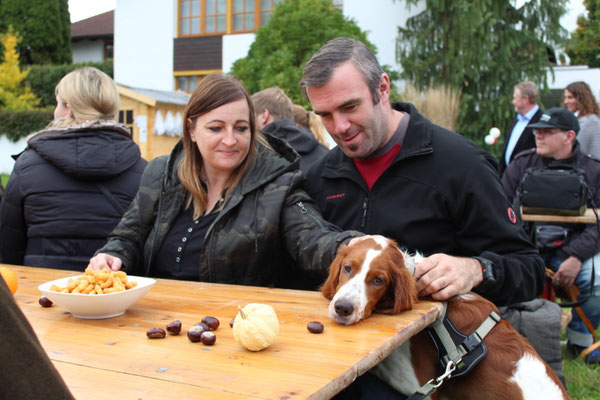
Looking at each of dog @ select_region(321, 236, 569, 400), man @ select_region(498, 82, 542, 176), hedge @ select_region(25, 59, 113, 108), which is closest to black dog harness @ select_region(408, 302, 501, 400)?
dog @ select_region(321, 236, 569, 400)

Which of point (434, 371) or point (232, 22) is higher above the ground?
point (232, 22)

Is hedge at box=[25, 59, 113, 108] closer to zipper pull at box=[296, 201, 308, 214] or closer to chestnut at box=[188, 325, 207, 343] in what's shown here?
zipper pull at box=[296, 201, 308, 214]

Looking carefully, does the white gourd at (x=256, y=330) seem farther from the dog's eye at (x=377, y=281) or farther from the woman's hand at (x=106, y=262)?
the woman's hand at (x=106, y=262)

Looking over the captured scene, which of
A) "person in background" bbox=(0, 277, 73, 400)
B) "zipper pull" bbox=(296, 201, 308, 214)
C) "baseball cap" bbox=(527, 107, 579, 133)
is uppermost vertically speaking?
"baseball cap" bbox=(527, 107, 579, 133)

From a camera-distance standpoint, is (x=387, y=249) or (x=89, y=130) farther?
(x=89, y=130)

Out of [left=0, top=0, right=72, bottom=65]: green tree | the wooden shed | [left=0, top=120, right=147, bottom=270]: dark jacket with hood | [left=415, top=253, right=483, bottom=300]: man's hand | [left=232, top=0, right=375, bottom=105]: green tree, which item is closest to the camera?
[left=415, top=253, right=483, bottom=300]: man's hand

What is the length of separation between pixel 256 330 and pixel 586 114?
7939 mm

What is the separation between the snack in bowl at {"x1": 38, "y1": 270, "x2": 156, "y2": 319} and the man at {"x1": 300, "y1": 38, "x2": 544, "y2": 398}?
4.10 ft

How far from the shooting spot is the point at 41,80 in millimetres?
30984

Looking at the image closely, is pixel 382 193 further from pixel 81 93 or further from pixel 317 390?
pixel 81 93

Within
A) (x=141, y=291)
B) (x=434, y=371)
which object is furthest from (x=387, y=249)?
(x=141, y=291)

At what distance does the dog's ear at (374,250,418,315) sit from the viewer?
7.00ft

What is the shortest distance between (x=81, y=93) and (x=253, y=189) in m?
1.80

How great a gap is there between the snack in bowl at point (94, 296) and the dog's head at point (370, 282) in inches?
28.6
